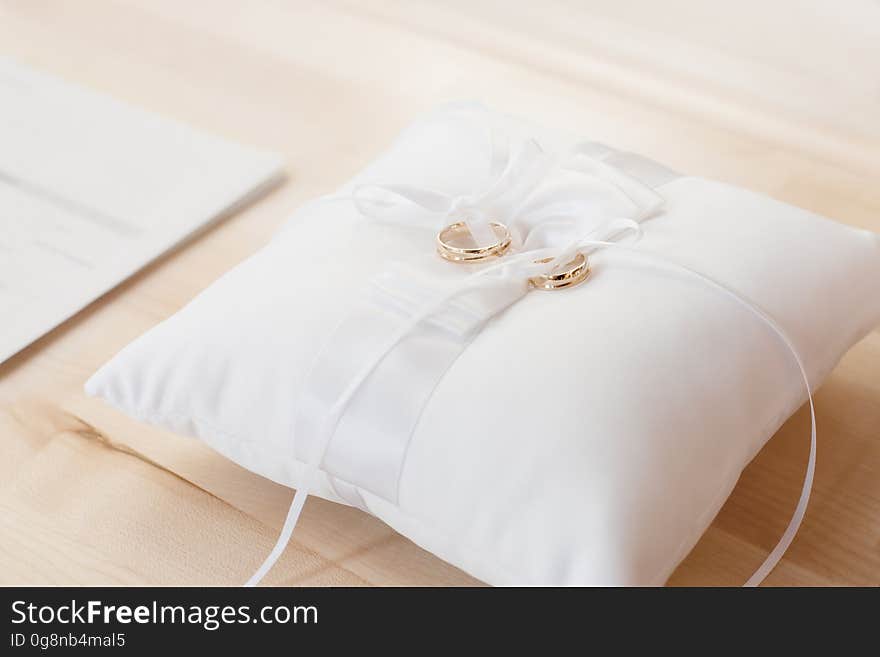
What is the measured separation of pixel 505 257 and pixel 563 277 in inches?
1.6

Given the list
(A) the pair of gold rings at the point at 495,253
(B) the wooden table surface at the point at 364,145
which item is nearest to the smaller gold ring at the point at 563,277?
(A) the pair of gold rings at the point at 495,253

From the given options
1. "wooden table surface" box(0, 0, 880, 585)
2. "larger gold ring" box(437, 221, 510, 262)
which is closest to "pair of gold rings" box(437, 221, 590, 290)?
"larger gold ring" box(437, 221, 510, 262)

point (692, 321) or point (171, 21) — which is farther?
point (171, 21)

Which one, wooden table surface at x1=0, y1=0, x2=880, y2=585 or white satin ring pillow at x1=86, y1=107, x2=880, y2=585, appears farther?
wooden table surface at x1=0, y1=0, x2=880, y2=585

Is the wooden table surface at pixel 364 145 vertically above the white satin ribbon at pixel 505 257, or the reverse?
the white satin ribbon at pixel 505 257

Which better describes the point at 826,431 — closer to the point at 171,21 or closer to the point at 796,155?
the point at 796,155

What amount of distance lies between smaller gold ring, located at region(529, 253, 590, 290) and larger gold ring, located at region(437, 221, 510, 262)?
0.10 feet

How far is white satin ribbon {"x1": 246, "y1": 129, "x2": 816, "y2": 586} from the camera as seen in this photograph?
0.58 m

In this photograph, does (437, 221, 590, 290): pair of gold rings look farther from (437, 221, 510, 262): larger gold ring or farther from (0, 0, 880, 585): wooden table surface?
(0, 0, 880, 585): wooden table surface

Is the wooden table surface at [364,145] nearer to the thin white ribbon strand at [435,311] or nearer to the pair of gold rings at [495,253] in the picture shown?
the thin white ribbon strand at [435,311]

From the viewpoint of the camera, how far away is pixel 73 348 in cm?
84

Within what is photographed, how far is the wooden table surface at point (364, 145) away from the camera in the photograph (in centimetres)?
65

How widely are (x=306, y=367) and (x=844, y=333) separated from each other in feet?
0.96

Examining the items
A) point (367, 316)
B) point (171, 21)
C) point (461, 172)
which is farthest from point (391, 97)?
point (367, 316)
